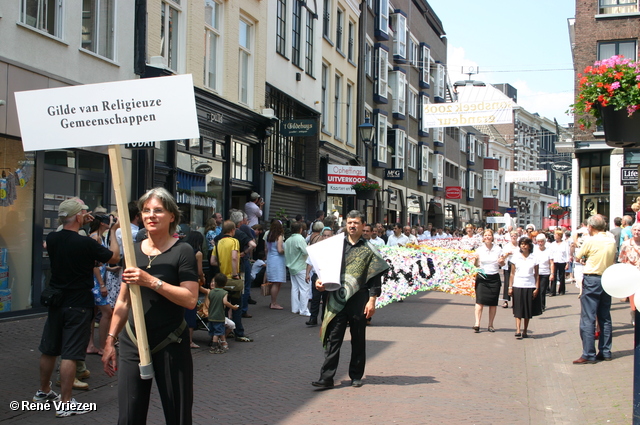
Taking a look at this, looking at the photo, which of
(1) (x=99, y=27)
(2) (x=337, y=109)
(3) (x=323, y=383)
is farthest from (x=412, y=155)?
(3) (x=323, y=383)

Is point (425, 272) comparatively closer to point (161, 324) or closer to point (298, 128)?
point (298, 128)

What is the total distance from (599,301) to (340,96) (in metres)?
20.7

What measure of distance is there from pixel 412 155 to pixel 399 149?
3.57 m

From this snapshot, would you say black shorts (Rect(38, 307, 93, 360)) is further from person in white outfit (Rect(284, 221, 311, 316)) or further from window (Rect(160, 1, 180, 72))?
window (Rect(160, 1, 180, 72))

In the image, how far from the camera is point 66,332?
613 cm

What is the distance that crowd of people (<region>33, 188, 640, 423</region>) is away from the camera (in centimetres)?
414

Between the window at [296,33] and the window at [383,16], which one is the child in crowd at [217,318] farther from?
the window at [383,16]

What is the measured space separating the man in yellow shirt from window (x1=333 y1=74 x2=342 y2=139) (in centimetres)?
1918

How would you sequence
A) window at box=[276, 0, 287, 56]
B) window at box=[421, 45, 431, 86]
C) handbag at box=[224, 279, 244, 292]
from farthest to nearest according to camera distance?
window at box=[421, 45, 431, 86], window at box=[276, 0, 287, 56], handbag at box=[224, 279, 244, 292]

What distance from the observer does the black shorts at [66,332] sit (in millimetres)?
6098

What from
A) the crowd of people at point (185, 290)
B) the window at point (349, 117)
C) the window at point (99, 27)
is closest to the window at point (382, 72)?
the window at point (349, 117)

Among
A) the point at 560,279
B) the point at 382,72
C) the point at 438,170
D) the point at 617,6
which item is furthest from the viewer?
the point at 438,170

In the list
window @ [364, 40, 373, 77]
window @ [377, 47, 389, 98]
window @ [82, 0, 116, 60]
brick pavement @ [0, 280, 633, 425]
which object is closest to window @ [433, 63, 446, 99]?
window @ [377, 47, 389, 98]

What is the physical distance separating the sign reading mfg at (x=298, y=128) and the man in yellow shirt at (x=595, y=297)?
41.4 feet
